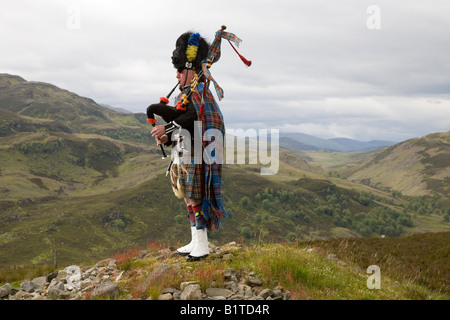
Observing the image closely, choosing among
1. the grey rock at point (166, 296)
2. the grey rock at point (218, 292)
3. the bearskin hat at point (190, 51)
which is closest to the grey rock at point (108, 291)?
the grey rock at point (166, 296)

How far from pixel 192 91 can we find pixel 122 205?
279 ft

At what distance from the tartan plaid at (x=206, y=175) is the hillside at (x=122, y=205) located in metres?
46.7

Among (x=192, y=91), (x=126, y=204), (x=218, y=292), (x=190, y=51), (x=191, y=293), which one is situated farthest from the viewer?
(x=126, y=204)

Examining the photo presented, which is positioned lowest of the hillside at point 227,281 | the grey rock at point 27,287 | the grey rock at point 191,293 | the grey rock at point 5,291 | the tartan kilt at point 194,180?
the grey rock at point 27,287

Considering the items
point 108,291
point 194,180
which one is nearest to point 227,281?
point 108,291

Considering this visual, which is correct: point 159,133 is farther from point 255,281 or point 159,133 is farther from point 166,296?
point 255,281

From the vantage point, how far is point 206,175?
691 centimetres

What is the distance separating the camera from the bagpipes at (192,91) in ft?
22.3

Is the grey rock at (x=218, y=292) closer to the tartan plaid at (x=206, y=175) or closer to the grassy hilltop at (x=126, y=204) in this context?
the tartan plaid at (x=206, y=175)

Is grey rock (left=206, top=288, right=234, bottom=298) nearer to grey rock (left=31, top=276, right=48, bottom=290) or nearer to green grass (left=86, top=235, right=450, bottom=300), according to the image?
green grass (left=86, top=235, right=450, bottom=300)

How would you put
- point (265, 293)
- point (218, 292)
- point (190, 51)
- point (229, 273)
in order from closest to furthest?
point (265, 293), point (218, 292), point (229, 273), point (190, 51)

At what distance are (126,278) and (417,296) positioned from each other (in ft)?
18.9

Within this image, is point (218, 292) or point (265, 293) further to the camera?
point (218, 292)
